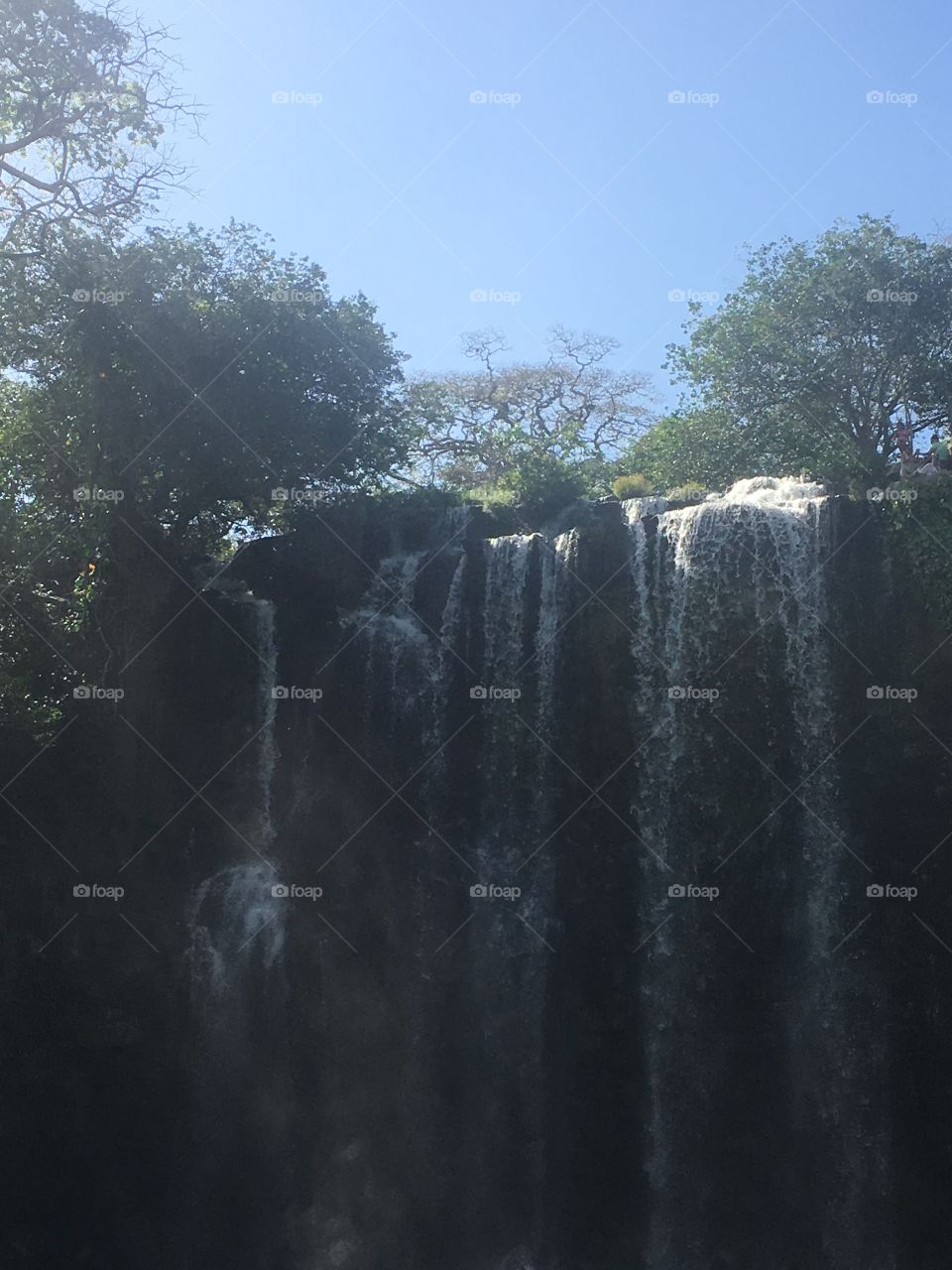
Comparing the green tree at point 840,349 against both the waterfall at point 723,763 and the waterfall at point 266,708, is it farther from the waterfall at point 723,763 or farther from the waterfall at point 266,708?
the waterfall at point 266,708

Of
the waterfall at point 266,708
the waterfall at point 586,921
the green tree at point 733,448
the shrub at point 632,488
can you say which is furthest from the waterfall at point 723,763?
the green tree at point 733,448

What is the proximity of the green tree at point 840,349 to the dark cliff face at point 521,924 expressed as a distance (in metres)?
6.24

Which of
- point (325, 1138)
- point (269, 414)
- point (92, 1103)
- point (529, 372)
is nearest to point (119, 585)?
point (269, 414)

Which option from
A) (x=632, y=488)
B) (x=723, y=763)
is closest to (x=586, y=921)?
(x=723, y=763)

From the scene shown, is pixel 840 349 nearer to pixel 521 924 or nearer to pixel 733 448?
pixel 733 448

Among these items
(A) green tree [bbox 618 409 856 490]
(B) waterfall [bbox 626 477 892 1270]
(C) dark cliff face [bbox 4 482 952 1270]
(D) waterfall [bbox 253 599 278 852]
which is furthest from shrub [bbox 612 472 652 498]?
(D) waterfall [bbox 253 599 278 852]

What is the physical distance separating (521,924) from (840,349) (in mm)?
13162

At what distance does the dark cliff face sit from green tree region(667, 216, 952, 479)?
624 centimetres

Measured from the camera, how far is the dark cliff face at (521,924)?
16188 millimetres

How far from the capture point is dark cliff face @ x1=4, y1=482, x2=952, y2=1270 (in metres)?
16.2

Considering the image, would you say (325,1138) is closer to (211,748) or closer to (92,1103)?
(92,1103)

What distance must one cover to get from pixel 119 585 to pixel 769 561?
10219 mm

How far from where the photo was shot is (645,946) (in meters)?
17.0

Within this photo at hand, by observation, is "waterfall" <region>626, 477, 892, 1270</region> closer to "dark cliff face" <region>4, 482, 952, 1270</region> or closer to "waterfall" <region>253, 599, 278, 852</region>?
"dark cliff face" <region>4, 482, 952, 1270</region>
